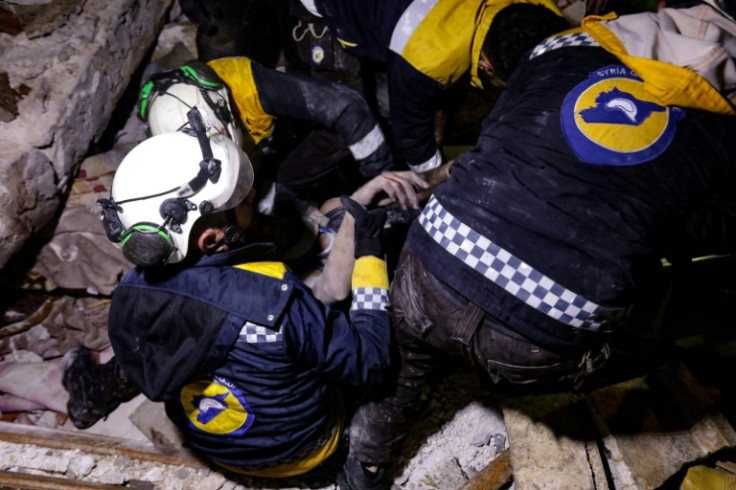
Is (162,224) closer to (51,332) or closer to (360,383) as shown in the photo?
(360,383)

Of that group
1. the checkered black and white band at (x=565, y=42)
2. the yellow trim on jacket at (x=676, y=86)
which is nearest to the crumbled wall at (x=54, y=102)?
the checkered black and white band at (x=565, y=42)

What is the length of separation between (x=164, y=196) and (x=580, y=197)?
Result: 5.02 ft

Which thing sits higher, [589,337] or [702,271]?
[589,337]

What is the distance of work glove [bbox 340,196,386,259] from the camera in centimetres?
236

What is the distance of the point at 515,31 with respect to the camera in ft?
7.54

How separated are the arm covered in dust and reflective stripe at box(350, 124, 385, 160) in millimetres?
805

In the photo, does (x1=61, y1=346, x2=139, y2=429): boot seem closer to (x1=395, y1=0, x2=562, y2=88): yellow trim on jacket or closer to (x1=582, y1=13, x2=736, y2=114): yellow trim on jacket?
(x1=395, y1=0, x2=562, y2=88): yellow trim on jacket

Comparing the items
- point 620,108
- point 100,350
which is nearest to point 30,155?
point 100,350

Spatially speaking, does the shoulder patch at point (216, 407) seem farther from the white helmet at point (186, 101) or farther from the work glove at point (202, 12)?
the work glove at point (202, 12)

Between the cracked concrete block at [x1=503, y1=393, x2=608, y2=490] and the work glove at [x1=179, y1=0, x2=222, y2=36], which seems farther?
the work glove at [x1=179, y1=0, x2=222, y2=36]

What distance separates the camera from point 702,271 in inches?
122

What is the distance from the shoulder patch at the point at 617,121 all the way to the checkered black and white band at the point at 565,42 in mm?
182

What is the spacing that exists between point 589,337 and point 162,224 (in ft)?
5.54

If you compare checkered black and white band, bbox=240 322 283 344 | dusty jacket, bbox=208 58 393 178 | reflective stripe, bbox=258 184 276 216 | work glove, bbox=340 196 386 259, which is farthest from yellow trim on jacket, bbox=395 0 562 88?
checkered black and white band, bbox=240 322 283 344
